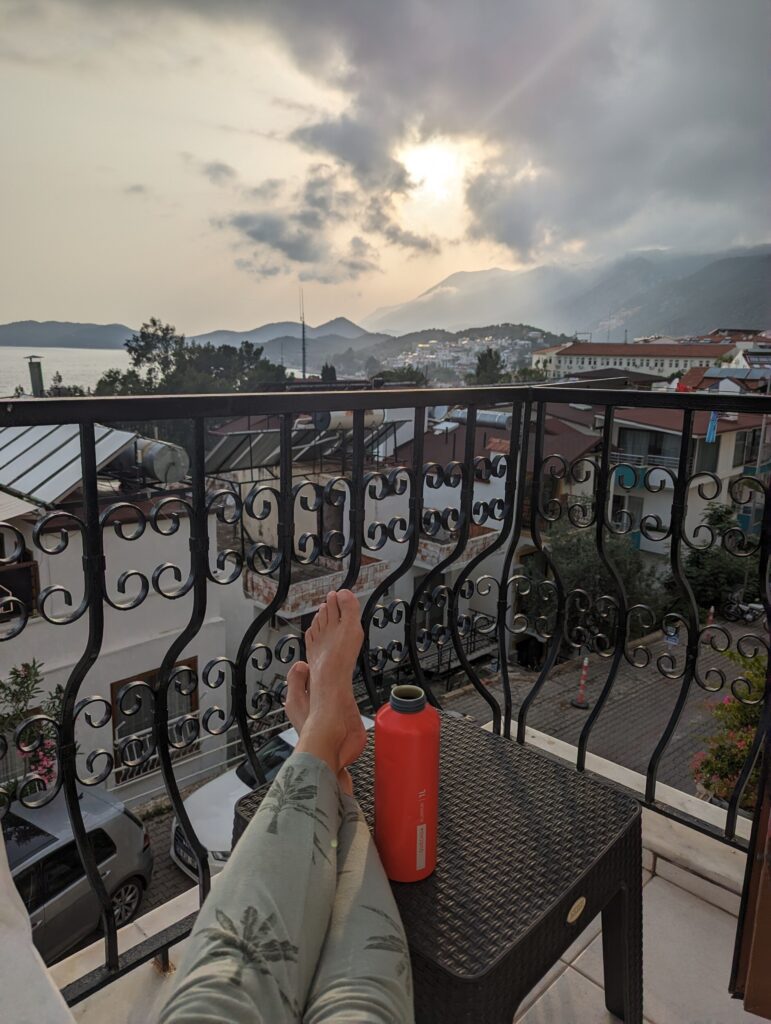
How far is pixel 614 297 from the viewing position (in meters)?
26.1

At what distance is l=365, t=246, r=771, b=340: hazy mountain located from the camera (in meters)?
17.3

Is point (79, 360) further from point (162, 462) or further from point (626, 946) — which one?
point (626, 946)

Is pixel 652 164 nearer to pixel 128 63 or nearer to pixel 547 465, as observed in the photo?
pixel 128 63

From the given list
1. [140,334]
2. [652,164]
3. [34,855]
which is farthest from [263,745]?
[652,164]

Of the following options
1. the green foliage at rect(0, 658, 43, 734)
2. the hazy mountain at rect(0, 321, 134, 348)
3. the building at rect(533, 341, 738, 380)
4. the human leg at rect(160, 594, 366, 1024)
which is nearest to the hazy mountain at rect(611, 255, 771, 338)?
the building at rect(533, 341, 738, 380)

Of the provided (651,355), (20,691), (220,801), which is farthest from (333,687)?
(651,355)

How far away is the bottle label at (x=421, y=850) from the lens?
87cm

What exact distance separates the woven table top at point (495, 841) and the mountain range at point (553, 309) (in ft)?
41.8

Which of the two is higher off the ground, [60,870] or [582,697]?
[60,870]

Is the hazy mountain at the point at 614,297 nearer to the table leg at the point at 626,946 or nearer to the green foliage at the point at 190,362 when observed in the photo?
the green foliage at the point at 190,362

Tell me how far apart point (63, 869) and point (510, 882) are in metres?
4.90

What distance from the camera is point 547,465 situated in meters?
1.62

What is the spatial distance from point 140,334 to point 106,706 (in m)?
18.0

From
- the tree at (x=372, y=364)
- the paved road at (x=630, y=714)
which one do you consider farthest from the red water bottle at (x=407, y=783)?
the tree at (x=372, y=364)
